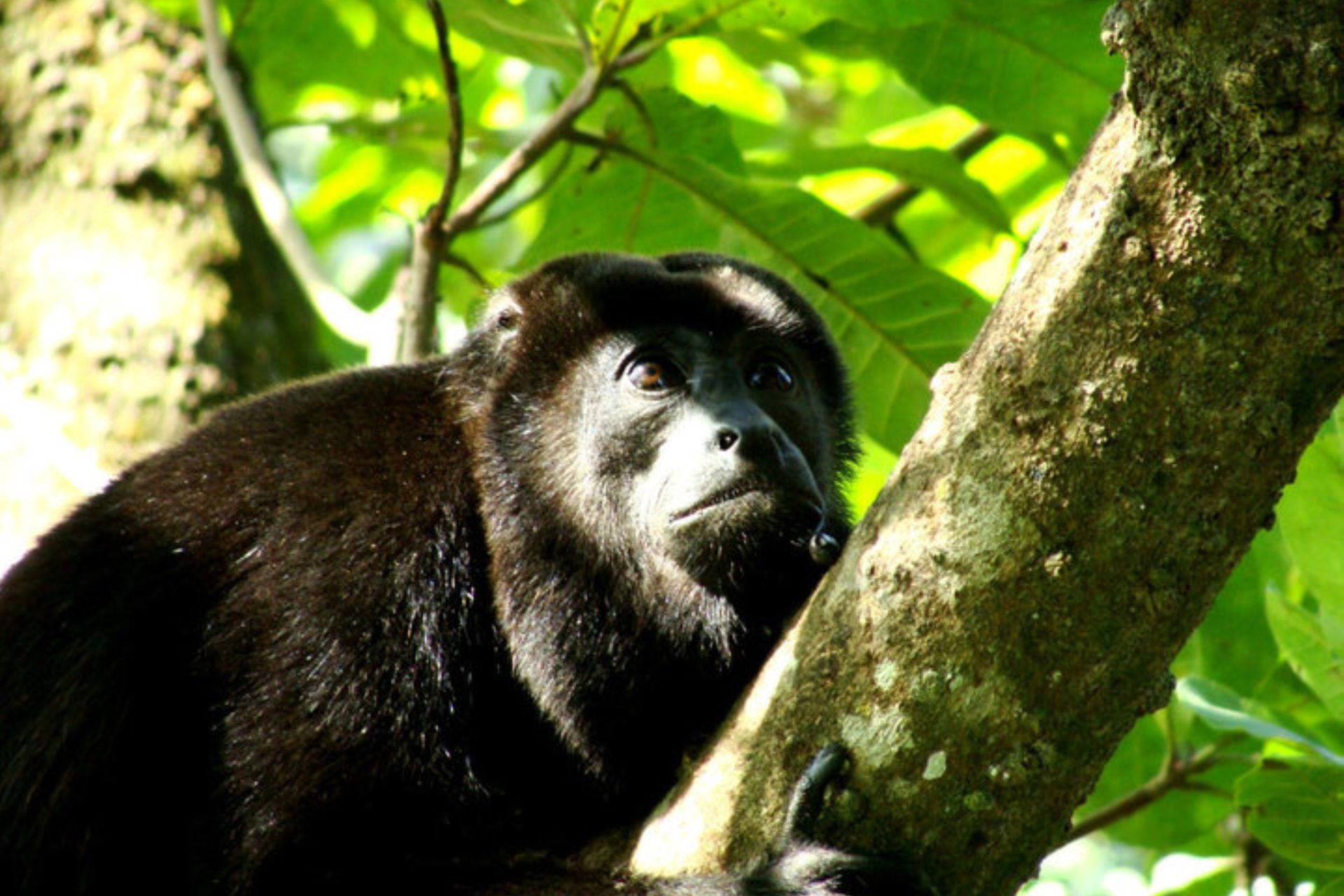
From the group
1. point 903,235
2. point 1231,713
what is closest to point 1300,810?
point 1231,713

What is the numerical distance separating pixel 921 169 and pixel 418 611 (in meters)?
2.26

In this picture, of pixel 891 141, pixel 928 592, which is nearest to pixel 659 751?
pixel 928 592

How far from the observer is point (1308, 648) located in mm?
3373

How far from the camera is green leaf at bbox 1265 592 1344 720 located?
3.36m

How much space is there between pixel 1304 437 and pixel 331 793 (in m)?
1.92

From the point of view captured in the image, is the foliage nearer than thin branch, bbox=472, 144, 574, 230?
Yes

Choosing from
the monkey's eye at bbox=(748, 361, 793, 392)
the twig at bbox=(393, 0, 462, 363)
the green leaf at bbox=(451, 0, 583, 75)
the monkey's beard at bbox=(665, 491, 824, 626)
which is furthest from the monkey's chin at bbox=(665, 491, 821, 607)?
the green leaf at bbox=(451, 0, 583, 75)

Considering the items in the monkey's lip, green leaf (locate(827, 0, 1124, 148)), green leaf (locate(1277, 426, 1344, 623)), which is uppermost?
green leaf (locate(827, 0, 1124, 148))

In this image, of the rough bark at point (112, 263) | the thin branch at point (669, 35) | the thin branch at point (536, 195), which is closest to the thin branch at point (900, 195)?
the thin branch at point (536, 195)

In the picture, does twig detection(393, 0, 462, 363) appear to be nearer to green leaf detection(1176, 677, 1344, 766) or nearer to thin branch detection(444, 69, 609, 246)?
thin branch detection(444, 69, 609, 246)

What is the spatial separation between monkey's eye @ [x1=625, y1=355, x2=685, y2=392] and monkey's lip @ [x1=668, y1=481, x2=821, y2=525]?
47 centimetres

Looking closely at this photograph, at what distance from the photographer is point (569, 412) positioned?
3.70 m

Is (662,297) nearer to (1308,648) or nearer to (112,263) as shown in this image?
(1308,648)

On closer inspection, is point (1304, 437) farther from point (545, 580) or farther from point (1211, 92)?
point (545, 580)
